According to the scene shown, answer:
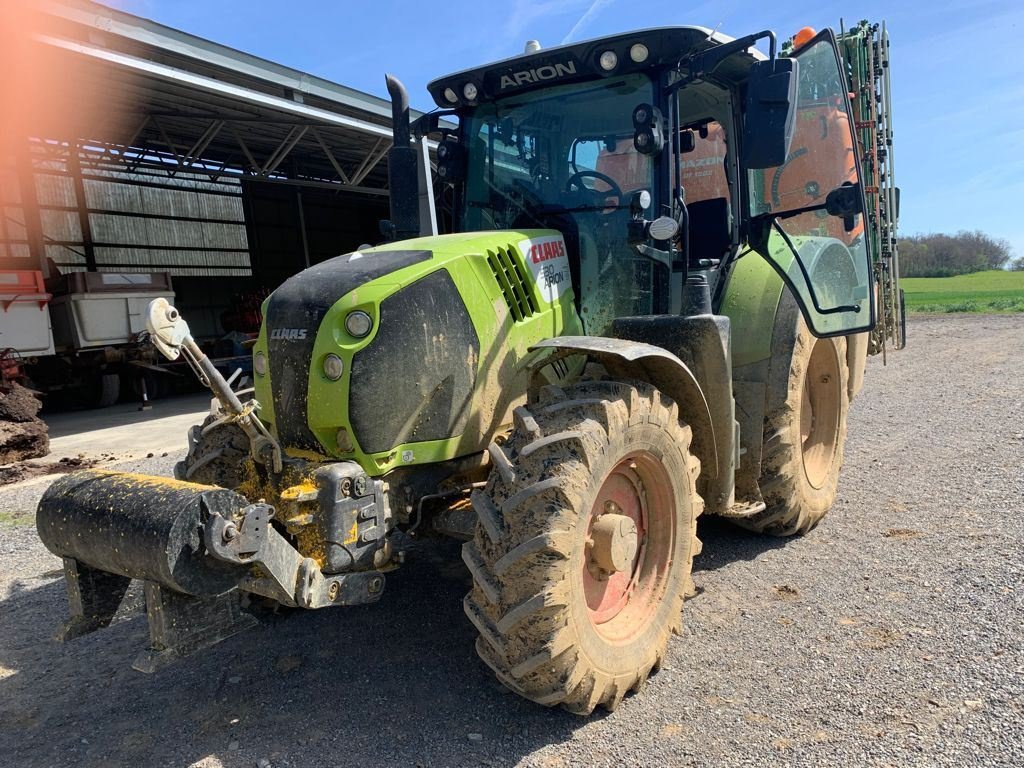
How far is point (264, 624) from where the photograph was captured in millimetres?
3908

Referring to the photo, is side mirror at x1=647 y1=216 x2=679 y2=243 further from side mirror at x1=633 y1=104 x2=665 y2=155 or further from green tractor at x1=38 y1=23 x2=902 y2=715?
side mirror at x1=633 y1=104 x2=665 y2=155

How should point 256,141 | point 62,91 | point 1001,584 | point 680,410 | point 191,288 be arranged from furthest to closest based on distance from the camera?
point 191,288, point 256,141, point 62,91, point 1001,584, point 680,410

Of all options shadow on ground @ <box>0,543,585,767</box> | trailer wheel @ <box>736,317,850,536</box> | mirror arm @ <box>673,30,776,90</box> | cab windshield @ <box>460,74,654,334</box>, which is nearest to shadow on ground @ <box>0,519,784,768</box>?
shadow on ground @ <box>0,543,585,767</box>

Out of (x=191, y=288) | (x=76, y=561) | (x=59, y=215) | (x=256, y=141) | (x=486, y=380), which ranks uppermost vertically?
(x=256, y=141)

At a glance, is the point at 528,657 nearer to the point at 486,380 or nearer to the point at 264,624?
the point at 486,380

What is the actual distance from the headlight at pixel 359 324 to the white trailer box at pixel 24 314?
1081 centimetres

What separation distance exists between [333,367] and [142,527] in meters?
0.89

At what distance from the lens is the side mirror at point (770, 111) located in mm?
3357

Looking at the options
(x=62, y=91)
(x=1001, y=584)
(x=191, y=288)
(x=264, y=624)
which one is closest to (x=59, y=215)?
(x=191, y=288)

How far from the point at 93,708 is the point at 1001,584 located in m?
4.33

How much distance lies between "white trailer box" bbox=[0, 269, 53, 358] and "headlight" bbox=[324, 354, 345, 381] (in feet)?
35.2

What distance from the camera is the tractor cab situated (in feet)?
12.1

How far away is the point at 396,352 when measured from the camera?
2990 mm

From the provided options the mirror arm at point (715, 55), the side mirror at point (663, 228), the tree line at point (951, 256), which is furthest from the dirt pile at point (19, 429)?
the tree line at point (951, 256)
